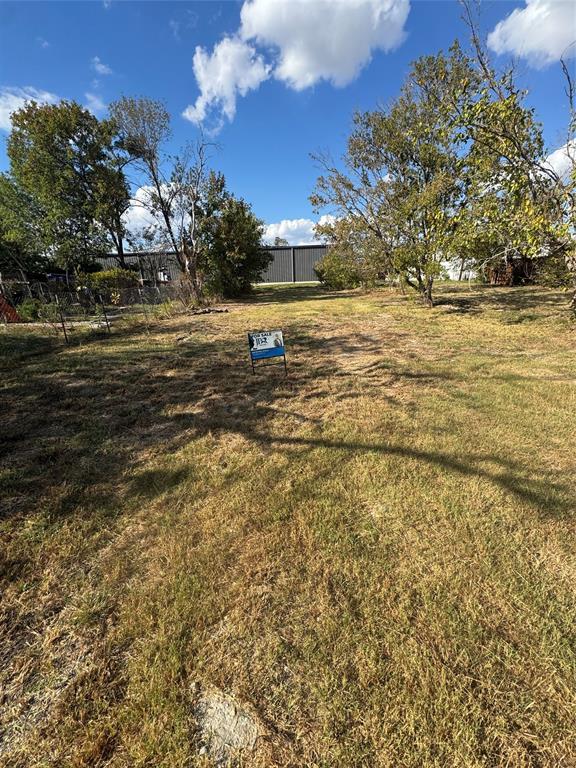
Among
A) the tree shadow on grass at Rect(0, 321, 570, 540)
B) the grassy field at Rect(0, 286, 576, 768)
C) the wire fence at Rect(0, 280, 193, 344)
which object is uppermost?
the wire fence at Rect(0, 280, 193, 344)

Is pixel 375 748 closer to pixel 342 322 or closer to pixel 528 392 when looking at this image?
pixel 528 392

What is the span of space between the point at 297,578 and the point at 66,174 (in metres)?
21.3

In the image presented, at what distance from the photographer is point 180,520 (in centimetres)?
217

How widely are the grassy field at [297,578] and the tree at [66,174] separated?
17.6 meters

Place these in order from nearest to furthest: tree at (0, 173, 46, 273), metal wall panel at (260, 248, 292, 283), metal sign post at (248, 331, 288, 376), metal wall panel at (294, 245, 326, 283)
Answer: metal sign post at (248, 331, 288, 376) < tree at (0, 173, 46, 273) < metal wall panel at (294, 245, 326, 283) < metal wall panel at (260, 248, 292, 283)

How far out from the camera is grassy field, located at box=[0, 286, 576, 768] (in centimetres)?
117

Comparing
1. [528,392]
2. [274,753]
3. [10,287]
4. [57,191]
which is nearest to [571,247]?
[528,392]

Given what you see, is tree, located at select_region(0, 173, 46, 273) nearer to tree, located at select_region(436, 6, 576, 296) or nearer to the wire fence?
the wire fence

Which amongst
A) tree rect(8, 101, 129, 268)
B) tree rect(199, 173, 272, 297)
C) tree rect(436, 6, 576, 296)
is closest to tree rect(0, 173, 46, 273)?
tree rect(8, 101, 129, 268)

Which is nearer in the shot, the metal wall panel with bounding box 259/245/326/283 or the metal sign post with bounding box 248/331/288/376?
the metal sign post with bounding box 248/331/288/376

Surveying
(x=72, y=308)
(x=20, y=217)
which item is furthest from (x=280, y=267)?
(x=72, y=308)

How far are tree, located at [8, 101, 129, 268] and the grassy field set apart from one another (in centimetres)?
1757

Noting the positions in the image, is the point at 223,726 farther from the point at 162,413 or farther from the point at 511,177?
the point at 511,177

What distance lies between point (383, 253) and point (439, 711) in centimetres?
1137
